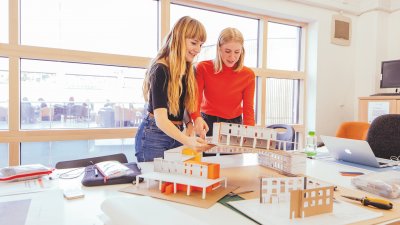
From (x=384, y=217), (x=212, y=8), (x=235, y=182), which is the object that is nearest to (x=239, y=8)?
(x=212, y=8)

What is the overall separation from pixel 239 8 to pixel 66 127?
2222mm

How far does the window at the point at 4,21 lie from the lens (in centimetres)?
230

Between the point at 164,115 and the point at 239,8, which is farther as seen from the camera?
the point at 239,8

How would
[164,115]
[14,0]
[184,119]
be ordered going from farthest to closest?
[14,0], [184,119], [164,115]

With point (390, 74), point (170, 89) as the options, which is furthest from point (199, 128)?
point (390, 74)

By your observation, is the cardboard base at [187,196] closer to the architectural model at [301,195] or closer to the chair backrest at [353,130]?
the architectural model at [301,195]

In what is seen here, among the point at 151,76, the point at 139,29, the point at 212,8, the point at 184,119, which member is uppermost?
the point at 212,8

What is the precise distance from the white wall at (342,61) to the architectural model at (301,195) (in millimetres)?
3174

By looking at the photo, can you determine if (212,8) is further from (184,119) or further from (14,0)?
(184,119)

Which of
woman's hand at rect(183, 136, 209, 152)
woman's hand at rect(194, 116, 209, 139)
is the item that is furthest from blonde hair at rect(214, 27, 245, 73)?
woman's hand at rect(183, 136, 209, 152)

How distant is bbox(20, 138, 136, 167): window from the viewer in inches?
97.4

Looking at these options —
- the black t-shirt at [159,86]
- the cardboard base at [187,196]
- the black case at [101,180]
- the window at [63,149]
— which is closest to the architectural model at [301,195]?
the cardboard base at [187,196]

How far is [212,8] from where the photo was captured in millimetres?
3182

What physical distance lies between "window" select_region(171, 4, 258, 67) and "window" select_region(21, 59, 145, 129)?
0.75 m
